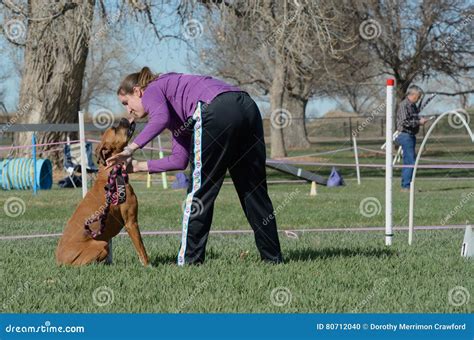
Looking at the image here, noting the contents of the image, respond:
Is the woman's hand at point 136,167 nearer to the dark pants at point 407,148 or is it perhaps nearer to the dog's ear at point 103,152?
the dog's ear at point 103,152

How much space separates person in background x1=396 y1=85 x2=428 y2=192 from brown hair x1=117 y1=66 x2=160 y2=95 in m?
10.2

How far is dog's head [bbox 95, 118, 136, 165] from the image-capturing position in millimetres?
6289

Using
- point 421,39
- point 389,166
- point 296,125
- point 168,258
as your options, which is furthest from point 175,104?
point 296,125

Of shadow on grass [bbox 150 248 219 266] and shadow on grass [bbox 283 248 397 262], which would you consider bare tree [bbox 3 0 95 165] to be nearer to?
shadow on grass [bbox 150 248 219 266]

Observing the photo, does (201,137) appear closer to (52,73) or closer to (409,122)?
(409,122)

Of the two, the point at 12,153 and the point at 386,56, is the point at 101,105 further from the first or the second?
the point at 12,153

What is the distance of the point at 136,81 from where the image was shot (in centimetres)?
624

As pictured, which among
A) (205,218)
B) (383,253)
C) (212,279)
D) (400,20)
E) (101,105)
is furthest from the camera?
(101,105)

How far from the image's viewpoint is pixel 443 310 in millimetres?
4902

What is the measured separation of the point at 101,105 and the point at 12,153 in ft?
157

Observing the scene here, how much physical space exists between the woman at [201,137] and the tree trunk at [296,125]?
1546 inches

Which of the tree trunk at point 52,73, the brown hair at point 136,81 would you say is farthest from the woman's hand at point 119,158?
the tree trunk at point 52,73

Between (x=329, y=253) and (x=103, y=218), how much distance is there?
2299mm

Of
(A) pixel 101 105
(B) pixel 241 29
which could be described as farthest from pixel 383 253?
(A) pixel 101 105
